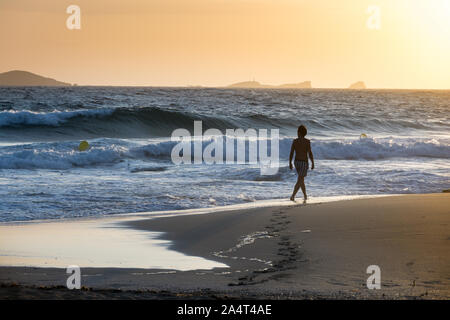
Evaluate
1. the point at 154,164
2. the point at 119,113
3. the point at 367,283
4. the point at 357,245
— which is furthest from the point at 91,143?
the point at 367,283

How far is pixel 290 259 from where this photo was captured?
6207 mm

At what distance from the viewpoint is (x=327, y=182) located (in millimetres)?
14945

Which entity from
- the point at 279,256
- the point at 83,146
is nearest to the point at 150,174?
the point at 83,146

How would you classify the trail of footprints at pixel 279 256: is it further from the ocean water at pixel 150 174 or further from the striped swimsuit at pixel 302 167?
the ocean water at pixel 150 174

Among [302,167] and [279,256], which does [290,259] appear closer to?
[279,256]

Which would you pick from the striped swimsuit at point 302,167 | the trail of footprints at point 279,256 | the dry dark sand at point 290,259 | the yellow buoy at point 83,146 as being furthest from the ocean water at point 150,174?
the trail of footprints at point 279,256

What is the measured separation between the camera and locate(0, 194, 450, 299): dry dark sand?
4637 millimetres

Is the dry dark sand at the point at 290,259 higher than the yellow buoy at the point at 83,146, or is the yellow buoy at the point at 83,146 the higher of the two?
the yellow buoy at the point at 83,146

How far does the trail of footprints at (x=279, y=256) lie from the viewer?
5.32 metres

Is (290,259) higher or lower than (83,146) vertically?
lower

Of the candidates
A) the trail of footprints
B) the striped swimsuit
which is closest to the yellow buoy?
the striped swimsuit

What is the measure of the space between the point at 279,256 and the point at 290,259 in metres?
0.21
